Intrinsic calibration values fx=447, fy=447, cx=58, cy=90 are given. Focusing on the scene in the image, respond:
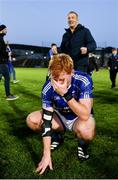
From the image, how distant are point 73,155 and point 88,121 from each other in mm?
712

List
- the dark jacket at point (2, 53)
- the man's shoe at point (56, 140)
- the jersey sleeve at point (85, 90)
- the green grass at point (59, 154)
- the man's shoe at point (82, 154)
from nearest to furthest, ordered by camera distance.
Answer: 1. the green grass at point (59, 154)
2. the jersey sleeve at point (85, 90)
3. the man's shoe at point (82, 154)
4. the man's shoe at point (56, 140)
5. the dark jacket at point (2, 53)

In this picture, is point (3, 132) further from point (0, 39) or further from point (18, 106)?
point (0, 39)

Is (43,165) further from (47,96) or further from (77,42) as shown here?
(77,42)

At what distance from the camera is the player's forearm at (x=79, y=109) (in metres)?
5.20

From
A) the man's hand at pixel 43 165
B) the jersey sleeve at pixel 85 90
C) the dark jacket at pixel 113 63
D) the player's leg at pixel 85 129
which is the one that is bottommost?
the dark jacket at pixel 113 63

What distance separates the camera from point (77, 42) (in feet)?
29.2

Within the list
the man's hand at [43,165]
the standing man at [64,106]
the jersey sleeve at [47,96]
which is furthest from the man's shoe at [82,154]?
the jersey sleeve at [47,96]

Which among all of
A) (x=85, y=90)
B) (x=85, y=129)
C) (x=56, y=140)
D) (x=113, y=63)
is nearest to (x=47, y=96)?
(x=85, y=90)

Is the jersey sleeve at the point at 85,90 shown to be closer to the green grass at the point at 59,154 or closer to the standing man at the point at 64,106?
the standing man at the point at 64,106

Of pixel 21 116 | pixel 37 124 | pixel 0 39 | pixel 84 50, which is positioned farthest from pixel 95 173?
pixel 0 39

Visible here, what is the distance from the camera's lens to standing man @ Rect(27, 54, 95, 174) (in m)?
4.98

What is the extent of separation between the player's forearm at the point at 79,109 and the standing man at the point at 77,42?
3486 millimetres

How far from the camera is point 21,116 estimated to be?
9.94 meters

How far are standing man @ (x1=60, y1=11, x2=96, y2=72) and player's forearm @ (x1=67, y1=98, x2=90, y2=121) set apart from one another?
3.49m
